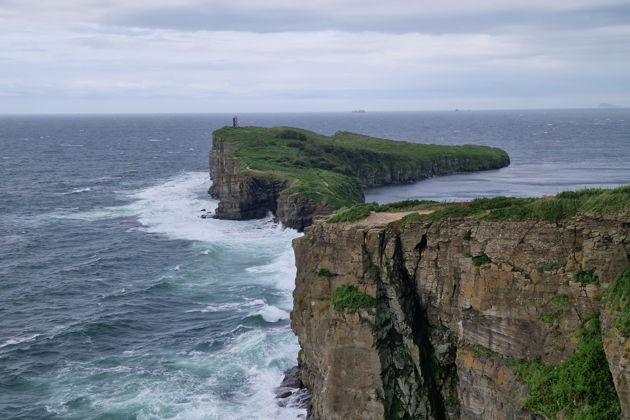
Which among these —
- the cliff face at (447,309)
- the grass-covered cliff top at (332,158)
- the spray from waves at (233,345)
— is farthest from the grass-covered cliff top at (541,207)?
the grass-covered cliff top at (332,158)

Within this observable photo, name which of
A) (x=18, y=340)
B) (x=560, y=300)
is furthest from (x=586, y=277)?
(x=18, y=340)

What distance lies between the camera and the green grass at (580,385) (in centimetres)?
2546

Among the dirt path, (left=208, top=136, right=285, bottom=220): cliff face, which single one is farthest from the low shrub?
(left=208, top=136, right=285, bottom=220): cliff face

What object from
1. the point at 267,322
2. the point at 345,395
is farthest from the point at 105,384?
the point at 345,395

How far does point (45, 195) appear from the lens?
123625 mm

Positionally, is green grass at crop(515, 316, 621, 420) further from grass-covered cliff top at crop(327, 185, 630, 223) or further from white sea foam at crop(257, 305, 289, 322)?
white sea foam at crop(257, 305, 289, 322)

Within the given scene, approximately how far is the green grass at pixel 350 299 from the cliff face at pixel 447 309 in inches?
11.0

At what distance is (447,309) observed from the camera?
33.6m

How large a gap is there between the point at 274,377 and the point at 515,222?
75.0ft

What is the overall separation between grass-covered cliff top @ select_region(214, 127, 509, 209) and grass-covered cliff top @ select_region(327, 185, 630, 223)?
5447cm

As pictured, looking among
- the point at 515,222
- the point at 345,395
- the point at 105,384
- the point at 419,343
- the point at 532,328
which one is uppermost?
the point at 515,222

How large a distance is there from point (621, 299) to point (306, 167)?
9589cm

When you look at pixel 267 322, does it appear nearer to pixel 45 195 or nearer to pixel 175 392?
pixel 175 392

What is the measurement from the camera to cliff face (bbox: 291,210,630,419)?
2803cm
